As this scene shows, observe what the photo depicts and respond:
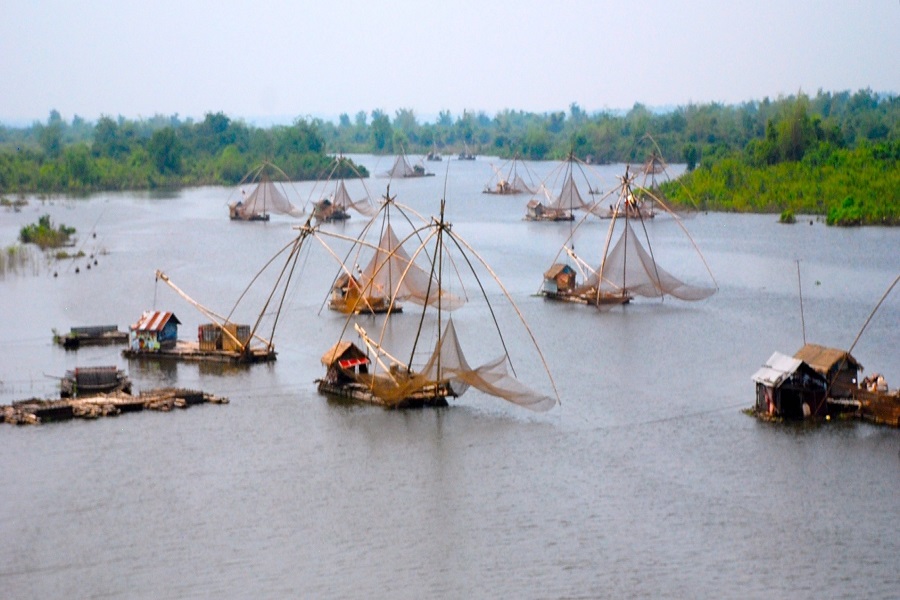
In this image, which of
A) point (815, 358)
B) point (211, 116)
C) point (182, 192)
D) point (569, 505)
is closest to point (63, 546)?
point (569, 505)

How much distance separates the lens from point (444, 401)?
45.4 feet

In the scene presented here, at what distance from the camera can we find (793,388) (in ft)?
42.9

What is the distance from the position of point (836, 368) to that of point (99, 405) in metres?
7.81

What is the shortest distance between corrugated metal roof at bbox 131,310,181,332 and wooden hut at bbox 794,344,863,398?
26.5 feet

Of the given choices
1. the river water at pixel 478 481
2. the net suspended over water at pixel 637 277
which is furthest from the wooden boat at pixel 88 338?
the net suspended over water at pixel 637 277

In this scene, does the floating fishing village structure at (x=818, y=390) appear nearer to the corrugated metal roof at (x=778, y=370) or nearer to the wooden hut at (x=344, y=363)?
the corrugated metal roof at (x=778, y=370)

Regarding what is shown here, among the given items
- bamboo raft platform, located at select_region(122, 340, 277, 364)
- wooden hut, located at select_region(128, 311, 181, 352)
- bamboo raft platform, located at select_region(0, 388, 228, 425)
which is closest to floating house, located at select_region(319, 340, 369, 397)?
bamboo raft platform, located at select_region(0, 388, 228, 425)

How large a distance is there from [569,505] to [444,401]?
3107mm

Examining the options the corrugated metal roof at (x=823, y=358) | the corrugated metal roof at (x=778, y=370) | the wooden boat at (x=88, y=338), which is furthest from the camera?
the wooden boat at (x=88, y=338)

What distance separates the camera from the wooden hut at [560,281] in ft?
68.9

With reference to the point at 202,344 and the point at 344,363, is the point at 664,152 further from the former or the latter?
the point at 344,363

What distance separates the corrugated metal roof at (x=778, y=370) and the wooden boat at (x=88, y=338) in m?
8.80

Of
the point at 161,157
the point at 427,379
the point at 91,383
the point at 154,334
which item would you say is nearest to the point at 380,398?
the point at 427,379

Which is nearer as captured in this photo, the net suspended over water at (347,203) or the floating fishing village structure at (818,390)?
the floating fishing village structure at (818,390)
